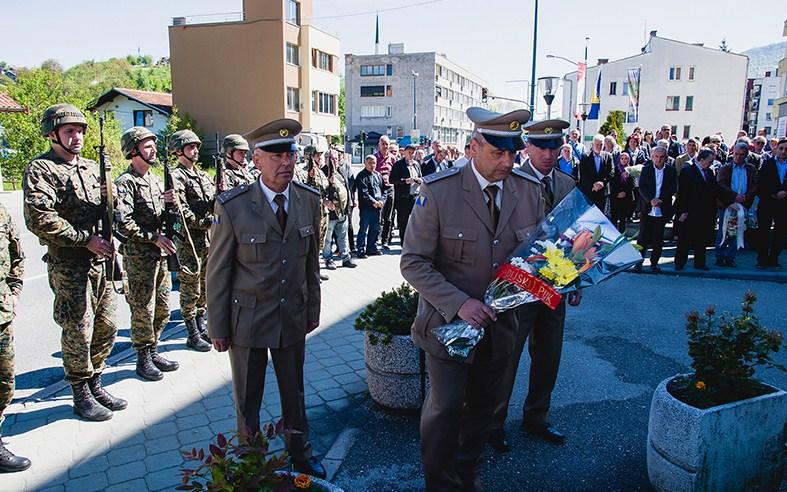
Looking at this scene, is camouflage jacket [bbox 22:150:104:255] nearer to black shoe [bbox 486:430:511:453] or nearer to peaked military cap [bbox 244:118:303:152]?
peaked military cap [bbox 244:118:303:152]

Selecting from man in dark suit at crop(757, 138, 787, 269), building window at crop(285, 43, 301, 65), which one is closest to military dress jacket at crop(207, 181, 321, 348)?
man in dark suit at crop(757, 138, 787, 269)

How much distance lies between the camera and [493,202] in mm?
3250

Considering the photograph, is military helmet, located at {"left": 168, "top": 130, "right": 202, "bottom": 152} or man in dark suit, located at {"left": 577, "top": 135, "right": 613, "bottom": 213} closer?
military helmet, located at {"left": 168, "top": 130, "right": 202, "bottom": 152}

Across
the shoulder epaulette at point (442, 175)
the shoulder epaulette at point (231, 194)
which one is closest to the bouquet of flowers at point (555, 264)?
the shoulder epaulette at point (442, 175)

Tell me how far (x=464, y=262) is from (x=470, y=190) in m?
0.41

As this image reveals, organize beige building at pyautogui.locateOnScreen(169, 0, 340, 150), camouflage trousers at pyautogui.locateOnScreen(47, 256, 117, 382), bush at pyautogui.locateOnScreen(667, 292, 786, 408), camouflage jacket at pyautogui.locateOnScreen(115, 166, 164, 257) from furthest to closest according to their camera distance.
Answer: beige building at pyautogui.locateOnScreen(169, 0, 340, 150) → camouflage jacket at pyautogui.locateOnScreen(115, 166, 164, 257) → camouflage trousers at pyautogui.locateOnScreen(47, 256, 117, 382) → bush at pyautogui.locateOnScreen(667, 292, 786, 408)

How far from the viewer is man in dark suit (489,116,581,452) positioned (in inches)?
165

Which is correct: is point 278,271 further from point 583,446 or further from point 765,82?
point 765,82

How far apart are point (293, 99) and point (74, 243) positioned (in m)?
→ 44.0

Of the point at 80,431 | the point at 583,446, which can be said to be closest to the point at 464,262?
the point at 583,446

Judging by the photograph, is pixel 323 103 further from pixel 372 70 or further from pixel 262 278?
pixel 262 278

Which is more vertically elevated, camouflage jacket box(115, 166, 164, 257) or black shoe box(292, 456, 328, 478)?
camouflage jacket box(115, 166, 164, 257)

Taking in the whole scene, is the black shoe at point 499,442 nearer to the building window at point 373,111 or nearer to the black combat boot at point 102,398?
the black combat boot at point 102,398

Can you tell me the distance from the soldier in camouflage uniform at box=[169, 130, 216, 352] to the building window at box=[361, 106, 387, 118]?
258 ft
